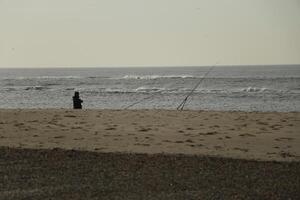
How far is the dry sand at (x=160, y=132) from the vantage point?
10.0 meters

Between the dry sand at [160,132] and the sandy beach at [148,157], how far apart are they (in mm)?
22

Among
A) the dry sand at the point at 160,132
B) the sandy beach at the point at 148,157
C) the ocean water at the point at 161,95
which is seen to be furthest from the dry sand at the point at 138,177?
the ocean water at the point at 161,95

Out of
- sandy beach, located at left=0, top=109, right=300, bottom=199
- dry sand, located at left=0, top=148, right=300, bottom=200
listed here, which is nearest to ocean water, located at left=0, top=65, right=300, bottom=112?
sandy beach, located at left=0, top=109, right=300, bottom=199

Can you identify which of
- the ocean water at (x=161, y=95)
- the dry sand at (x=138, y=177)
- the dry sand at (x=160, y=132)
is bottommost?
the ocean water at (x=161, y=95)

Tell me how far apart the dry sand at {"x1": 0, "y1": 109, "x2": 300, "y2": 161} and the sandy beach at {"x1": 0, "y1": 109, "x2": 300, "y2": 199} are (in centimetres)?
2

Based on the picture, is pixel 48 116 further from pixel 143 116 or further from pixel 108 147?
pixel 108 147

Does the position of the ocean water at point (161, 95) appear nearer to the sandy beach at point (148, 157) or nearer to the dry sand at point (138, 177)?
the sandy beach at point (148, 157)

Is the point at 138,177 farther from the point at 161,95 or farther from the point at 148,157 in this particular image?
the point at 161,95

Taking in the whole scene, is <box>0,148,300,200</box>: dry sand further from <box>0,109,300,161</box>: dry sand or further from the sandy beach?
<box>0,109,300,161</box>: dry sand

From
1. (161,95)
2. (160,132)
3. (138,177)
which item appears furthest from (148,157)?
(161,95)

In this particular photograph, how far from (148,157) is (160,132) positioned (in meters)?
3.91

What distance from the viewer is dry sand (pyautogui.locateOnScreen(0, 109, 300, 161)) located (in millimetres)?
10008

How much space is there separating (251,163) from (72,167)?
2.96 m

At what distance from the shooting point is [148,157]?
28.2 ft
